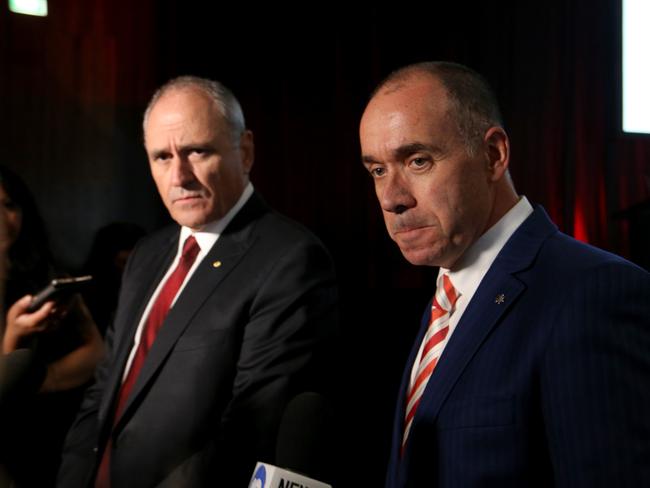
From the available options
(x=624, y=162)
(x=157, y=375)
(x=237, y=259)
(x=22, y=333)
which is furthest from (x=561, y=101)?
(x=22, y=333)

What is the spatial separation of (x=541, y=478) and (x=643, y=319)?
0.92ft

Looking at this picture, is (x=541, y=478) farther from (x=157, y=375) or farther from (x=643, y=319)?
(x=157, y=375)

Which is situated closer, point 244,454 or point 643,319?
point 643,319

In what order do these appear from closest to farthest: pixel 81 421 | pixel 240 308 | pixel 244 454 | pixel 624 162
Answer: pixel 244 454 < pixel 240 308 < pixel 81 421 < pixel 624 162

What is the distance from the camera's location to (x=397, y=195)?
1291 mm

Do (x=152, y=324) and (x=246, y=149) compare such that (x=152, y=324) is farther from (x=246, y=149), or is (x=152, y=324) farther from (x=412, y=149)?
(x=412, y=149)

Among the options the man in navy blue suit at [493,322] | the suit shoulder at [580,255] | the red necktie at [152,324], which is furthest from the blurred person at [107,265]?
the suit shoulder at [580,255]

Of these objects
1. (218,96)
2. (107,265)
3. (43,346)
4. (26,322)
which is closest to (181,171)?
(218,96)

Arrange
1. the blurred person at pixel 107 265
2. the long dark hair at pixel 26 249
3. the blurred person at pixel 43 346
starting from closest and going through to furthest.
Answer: the blurred person at pixel 43 346 → the long dark hair at pixel 26 249 → the blurred person at pixel 107 265

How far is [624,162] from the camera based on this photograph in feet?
10.0

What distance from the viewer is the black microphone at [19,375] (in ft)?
4.19

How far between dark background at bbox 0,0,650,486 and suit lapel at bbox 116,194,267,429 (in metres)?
1.00

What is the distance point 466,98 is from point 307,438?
2.15 feet

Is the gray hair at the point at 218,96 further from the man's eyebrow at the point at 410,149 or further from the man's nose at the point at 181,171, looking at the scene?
the man's eyebrow at the point at 410,149
